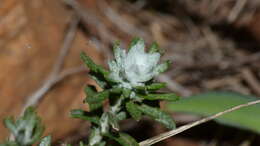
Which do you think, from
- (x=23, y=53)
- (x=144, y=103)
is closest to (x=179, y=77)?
(x=23, y=53)

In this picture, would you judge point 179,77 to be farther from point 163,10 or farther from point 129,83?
point 129,83

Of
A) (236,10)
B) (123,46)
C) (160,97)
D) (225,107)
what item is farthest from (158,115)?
(236,10)

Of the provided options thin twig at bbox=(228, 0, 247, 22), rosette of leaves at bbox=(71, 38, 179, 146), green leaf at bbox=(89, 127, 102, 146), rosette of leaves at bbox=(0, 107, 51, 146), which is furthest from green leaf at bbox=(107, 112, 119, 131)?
thin twig at bbox=(228, 0, 247, 22)

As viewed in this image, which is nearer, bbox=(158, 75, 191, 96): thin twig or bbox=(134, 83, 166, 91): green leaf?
bbox=(134, 83, 166, 91): green leaf

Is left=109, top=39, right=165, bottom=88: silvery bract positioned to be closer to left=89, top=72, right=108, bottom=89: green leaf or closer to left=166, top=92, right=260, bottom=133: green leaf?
left=89, top=72, right=108, bottom=89: green leaf

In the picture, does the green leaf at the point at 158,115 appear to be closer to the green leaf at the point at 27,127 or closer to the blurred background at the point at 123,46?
the green leaf at the point at 27,127

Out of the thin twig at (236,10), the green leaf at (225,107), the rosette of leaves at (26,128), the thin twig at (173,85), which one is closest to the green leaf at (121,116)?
the rosette of leaves at (26,128)

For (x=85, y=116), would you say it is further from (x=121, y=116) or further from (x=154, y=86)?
(x=154, y=86)
